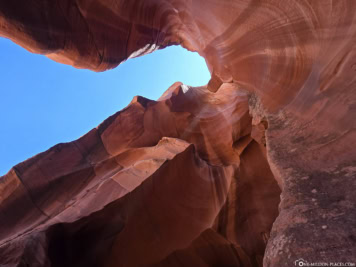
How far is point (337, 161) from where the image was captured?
2707 millimetres

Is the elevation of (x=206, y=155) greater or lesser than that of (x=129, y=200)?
lesser

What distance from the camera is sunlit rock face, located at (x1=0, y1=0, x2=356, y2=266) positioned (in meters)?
2.80

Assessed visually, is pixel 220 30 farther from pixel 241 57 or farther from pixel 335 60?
pixel 335 60

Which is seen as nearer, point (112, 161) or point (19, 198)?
point (19, 198)

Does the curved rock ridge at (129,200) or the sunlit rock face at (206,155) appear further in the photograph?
the curved rock ridge at (129,200)

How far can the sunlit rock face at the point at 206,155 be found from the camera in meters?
2.80

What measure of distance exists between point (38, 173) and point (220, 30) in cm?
888

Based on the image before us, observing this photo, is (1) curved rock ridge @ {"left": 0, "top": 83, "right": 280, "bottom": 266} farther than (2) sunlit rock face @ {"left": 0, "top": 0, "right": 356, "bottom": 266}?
Yes

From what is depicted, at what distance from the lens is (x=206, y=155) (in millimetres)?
10539

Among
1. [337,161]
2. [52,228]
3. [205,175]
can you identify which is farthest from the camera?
[205,175]

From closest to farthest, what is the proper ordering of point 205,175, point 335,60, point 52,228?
point 335,60
point 52,228
point 205,175

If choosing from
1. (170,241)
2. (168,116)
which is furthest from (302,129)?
(168,116)

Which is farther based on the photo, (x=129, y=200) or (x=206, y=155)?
(x=206, y=155)

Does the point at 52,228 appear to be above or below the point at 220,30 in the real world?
below
